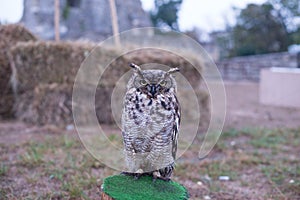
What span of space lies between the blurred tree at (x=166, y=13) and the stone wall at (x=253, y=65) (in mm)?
4720

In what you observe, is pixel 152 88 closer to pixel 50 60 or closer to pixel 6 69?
pixel 50 60

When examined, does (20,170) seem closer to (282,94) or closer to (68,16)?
(282,94)

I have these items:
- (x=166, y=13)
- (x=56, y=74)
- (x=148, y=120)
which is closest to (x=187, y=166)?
(x=148, y=120)

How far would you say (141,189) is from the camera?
236 cm

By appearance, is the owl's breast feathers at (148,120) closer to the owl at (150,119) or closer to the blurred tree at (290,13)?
the owl at (150,119)

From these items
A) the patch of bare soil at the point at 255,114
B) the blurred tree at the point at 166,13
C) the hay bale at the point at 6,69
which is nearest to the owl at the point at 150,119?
the patch of bare soil at the point at 255,114

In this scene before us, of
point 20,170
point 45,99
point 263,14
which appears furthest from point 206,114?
point 263,14

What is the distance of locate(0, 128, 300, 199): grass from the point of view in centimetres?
347

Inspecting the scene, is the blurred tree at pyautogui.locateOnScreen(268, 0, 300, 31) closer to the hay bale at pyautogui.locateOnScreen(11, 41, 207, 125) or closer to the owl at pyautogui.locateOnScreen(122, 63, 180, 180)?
the hay bale at pyautogui.locateOnScreen(11, 41, 207, 125)

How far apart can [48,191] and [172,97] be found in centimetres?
164

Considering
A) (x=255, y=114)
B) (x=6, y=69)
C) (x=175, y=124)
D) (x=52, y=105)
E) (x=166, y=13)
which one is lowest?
(x=255, y=114)

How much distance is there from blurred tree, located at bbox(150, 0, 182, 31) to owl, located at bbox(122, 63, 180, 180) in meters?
20.1

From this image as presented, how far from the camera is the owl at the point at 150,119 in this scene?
2252mm

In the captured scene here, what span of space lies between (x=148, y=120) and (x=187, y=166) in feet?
7.50
